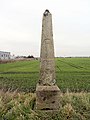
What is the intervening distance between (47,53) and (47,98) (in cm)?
153

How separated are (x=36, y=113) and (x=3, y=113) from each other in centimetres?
104

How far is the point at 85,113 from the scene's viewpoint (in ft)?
22.1

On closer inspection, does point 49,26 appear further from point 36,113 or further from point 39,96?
point 36,113

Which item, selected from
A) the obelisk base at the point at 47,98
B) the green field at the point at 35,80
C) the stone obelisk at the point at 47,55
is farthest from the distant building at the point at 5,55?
the obelisk base at the point at 47,98

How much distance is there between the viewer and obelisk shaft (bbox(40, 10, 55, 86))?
7.34 m

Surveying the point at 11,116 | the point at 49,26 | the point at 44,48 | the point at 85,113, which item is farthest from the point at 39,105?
the point at 49,26

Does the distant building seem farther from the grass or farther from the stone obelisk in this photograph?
the grass

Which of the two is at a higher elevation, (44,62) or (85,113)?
(44,62)

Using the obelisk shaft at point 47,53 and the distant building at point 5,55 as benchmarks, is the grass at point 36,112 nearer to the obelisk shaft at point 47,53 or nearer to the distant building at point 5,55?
the obelisk shaft at point 47,53

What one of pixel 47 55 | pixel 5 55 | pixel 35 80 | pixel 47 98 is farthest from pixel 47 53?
pixel 5 55

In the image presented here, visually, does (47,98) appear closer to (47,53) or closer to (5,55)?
(47,53)

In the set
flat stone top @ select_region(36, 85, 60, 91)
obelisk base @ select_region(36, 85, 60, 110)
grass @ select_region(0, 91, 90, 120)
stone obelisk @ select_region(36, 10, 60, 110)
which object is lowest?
grass @ select_region(0, 91, 90, 120)

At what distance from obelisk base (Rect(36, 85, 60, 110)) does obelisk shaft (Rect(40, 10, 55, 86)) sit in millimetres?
585

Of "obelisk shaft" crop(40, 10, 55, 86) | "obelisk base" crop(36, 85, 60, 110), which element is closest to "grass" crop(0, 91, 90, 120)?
"obelisk base" crop(36, 85, 60, 110)
